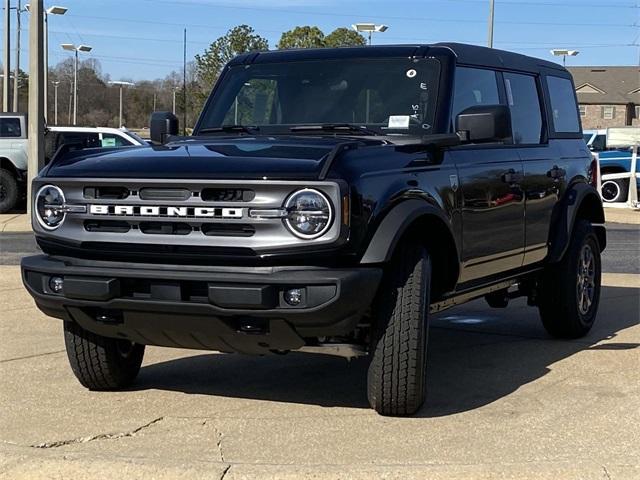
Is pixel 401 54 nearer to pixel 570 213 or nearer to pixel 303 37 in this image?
pixel 570 213

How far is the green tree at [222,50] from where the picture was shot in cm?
4612

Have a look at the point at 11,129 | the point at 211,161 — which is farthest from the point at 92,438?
the point at 11,129

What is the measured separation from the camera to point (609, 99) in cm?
8750

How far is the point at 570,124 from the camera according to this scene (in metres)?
7.92

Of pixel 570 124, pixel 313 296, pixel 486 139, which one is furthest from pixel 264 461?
pixel 570 124

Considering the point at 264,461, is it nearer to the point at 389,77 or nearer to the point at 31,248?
the point at 389,77

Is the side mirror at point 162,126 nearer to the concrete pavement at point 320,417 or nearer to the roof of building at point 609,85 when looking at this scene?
the concrete pavement at point 320,417

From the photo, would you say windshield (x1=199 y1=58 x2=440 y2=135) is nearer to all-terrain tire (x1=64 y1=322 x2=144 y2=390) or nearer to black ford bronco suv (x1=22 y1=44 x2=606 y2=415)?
black ford bronco suv (x1=22 y1=44 x2=606 y2=415)

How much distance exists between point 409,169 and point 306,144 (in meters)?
0.54

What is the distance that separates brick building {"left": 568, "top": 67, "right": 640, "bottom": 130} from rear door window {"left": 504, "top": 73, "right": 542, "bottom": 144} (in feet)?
268

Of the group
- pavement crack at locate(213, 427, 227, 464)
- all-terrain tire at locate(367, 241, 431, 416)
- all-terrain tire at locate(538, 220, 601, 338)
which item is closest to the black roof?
all-terrain tire at locate(538, 220, 601, 338)

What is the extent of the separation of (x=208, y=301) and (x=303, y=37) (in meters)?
45.5

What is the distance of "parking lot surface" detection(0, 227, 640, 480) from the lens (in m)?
4.29

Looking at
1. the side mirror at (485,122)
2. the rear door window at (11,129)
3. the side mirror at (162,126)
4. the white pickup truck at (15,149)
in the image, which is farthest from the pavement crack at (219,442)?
the rear door window at (11,129)
